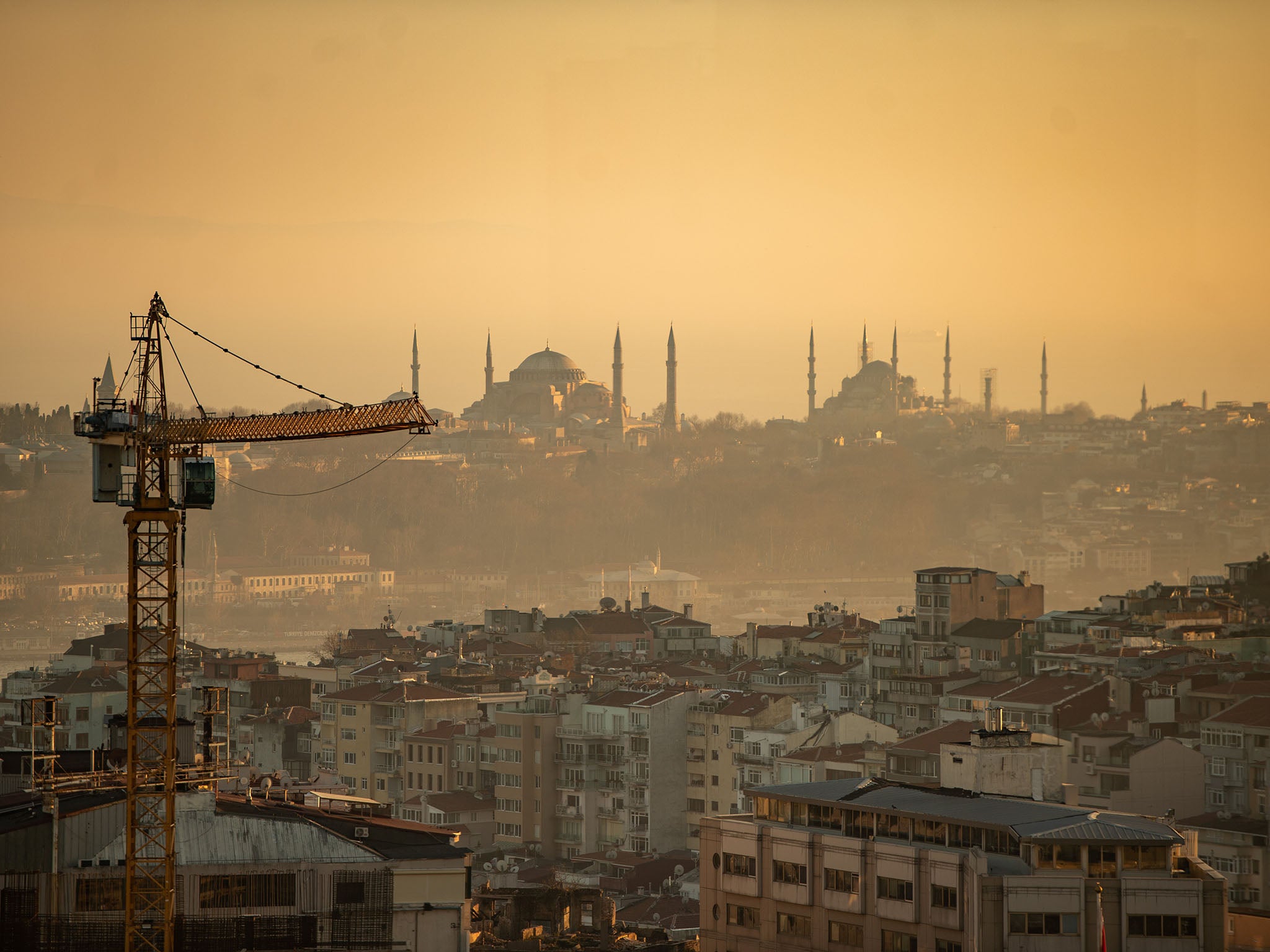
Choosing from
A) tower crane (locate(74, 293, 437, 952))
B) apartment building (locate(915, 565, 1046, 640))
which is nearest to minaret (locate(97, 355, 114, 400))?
apartment building (locate(915, 565, 1046, 640))

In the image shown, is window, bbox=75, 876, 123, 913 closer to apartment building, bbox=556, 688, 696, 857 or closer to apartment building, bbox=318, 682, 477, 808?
apartment building, bbox=556, 688, 696, 857

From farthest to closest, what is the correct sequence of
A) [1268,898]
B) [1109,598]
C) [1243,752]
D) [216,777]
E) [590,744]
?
[1109,598] → [590,744] → [1243,752] → [1268,898] → [216,777]

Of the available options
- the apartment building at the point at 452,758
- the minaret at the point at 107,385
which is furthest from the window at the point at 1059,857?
the minaret at the point at 107,385

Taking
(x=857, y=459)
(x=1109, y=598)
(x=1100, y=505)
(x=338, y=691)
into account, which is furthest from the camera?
(x=857, y=459)

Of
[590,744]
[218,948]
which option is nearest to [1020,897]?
[218,948]

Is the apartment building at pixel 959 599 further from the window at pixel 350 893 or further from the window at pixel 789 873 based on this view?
the window at pixel 350 893

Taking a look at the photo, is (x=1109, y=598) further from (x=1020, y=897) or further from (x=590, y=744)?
(x=1020, y=897)
